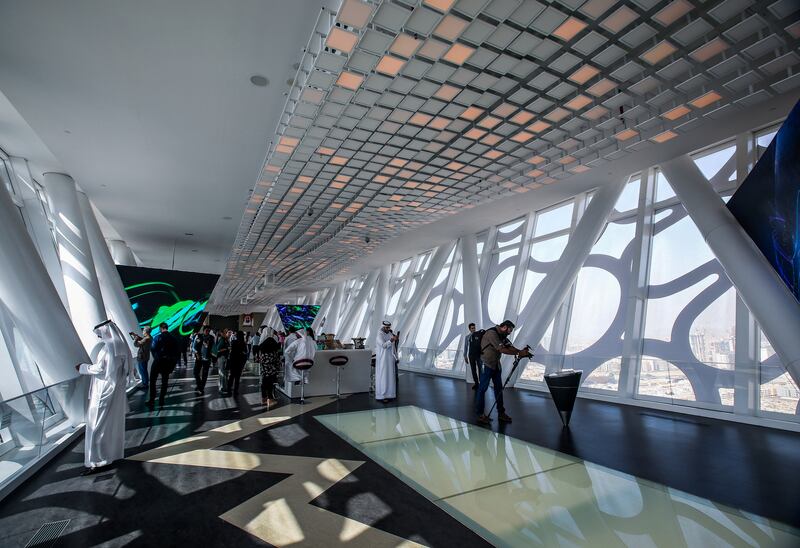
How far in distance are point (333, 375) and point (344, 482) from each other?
215 inches

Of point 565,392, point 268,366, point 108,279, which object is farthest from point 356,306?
point 565,392

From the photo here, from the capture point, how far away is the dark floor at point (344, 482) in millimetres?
2695

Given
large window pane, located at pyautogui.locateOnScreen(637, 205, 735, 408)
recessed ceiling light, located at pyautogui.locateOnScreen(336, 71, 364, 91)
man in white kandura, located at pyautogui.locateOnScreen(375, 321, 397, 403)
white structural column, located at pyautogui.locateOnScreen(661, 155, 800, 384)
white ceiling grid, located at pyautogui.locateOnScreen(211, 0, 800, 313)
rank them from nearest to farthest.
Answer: white ceiling grid, located at pyautogui.locateOnScreen(211, 0, 800, 313)
recessed ceiling light, located at pyautogui.locateOnScreen(336, 71, 364, 91)
white structural column, located at pyautogui.locateOnScreen(661, 155, 800, 384)
large window pane, located at pyautogui.locateOnScreen(637, 205, 735, 408)
man in white kandura, located at pyautogui.locateOnScreen(375, 321, 397, 403)

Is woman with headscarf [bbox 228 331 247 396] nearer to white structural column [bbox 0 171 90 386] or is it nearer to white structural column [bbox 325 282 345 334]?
white structural column [bbox 0 171 90 386]

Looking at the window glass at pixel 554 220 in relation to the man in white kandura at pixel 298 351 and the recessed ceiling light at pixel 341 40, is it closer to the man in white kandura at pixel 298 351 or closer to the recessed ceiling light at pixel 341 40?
the man in white kandura at pixel 298 351

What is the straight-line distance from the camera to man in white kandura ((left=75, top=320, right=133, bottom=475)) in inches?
158

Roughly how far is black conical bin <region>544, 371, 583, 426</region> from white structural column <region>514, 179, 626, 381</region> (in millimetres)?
3683

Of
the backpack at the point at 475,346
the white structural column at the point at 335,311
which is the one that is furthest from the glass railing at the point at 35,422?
the white structural column at the point at 335,311

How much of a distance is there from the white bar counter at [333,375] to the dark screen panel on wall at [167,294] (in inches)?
247

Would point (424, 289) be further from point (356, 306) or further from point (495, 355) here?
point (495, 355)

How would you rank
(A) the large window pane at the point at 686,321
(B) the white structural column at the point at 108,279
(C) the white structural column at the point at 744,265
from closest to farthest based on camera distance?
(C) the white structural column at the point at 744,265, (A) the large window pane at the point at 686,321, (B) the white structural column at the point at 108,279

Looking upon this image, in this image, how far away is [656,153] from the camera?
745 cm

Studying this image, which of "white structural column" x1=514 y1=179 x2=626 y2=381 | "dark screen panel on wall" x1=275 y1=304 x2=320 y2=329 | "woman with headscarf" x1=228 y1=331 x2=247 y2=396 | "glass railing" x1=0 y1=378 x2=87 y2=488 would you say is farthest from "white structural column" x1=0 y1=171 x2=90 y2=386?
"dark screen panel on wall" x1=275 y1=304 x2=320 y2=329

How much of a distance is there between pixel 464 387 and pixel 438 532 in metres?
7.79
